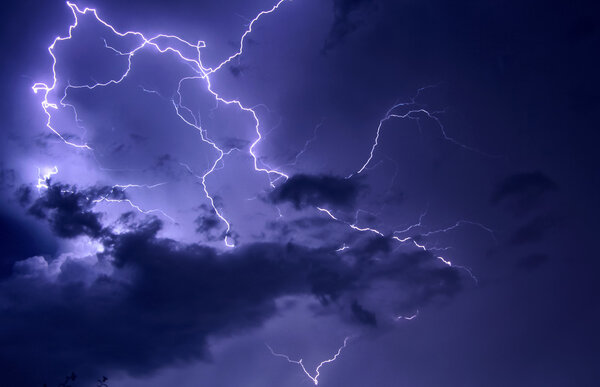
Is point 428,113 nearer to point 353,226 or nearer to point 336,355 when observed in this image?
point 353,226

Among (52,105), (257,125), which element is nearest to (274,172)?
(257,125)

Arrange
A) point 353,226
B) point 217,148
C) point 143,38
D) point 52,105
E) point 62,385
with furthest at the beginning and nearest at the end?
point 353,226 < point 62,385 < point 217,148 < point 52,105 < point 143,38

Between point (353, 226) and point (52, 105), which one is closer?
point (52, 105)

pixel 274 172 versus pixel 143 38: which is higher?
pixel 143 38

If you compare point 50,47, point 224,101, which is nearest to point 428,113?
point 224,101

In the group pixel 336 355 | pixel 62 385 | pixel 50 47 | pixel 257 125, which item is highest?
pixel 50 47

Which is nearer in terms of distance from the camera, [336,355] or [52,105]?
[52,105]

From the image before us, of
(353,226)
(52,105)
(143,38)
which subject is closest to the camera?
(143,38)

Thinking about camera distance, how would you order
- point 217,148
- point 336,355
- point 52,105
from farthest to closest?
1. point 336,355
2. point 217,148
3. point 52,105

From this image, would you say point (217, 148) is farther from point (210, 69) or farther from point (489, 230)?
point (489, 230)
